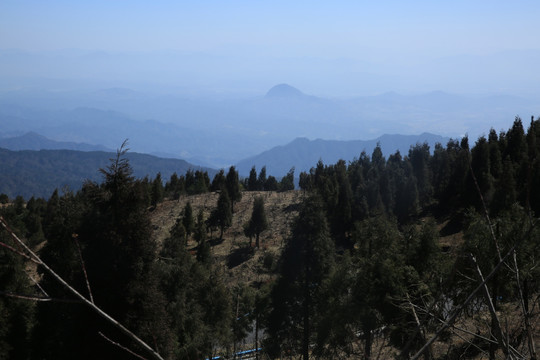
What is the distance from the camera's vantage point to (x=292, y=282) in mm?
19484

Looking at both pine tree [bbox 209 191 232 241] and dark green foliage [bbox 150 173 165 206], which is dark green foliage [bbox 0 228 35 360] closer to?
pine tree [bbox 209 191 232 241]

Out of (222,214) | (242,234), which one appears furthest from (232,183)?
(222,214)

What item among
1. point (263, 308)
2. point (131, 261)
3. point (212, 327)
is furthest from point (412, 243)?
point (131, 261)

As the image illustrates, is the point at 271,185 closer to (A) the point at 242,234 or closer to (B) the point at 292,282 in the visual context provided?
(A) the point at 242,234

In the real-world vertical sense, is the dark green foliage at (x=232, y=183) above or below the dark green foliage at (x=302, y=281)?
above

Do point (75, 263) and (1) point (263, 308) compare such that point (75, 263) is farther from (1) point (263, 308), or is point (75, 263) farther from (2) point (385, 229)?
(2) point (385, 229)

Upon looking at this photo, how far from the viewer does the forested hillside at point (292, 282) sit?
2826 millimetres

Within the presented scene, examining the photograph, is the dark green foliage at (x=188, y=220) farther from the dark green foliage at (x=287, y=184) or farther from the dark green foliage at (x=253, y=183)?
the dark green foliage at (x=253, y=183)

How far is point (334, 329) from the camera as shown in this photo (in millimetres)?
16562

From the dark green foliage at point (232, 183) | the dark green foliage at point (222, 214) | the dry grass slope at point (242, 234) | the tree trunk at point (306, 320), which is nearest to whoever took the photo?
the tree trunk at point (306, 320)

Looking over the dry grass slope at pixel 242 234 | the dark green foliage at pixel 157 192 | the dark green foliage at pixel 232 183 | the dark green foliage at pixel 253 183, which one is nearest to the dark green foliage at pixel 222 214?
the dry grass slope at pixel 242 234

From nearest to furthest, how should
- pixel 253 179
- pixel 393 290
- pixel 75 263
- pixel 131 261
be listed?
pixel 131 261 < pixel 75 263 < pixel 393 290 < pixel 253 179

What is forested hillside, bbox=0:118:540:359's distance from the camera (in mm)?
2826

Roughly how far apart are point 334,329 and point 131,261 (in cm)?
969
